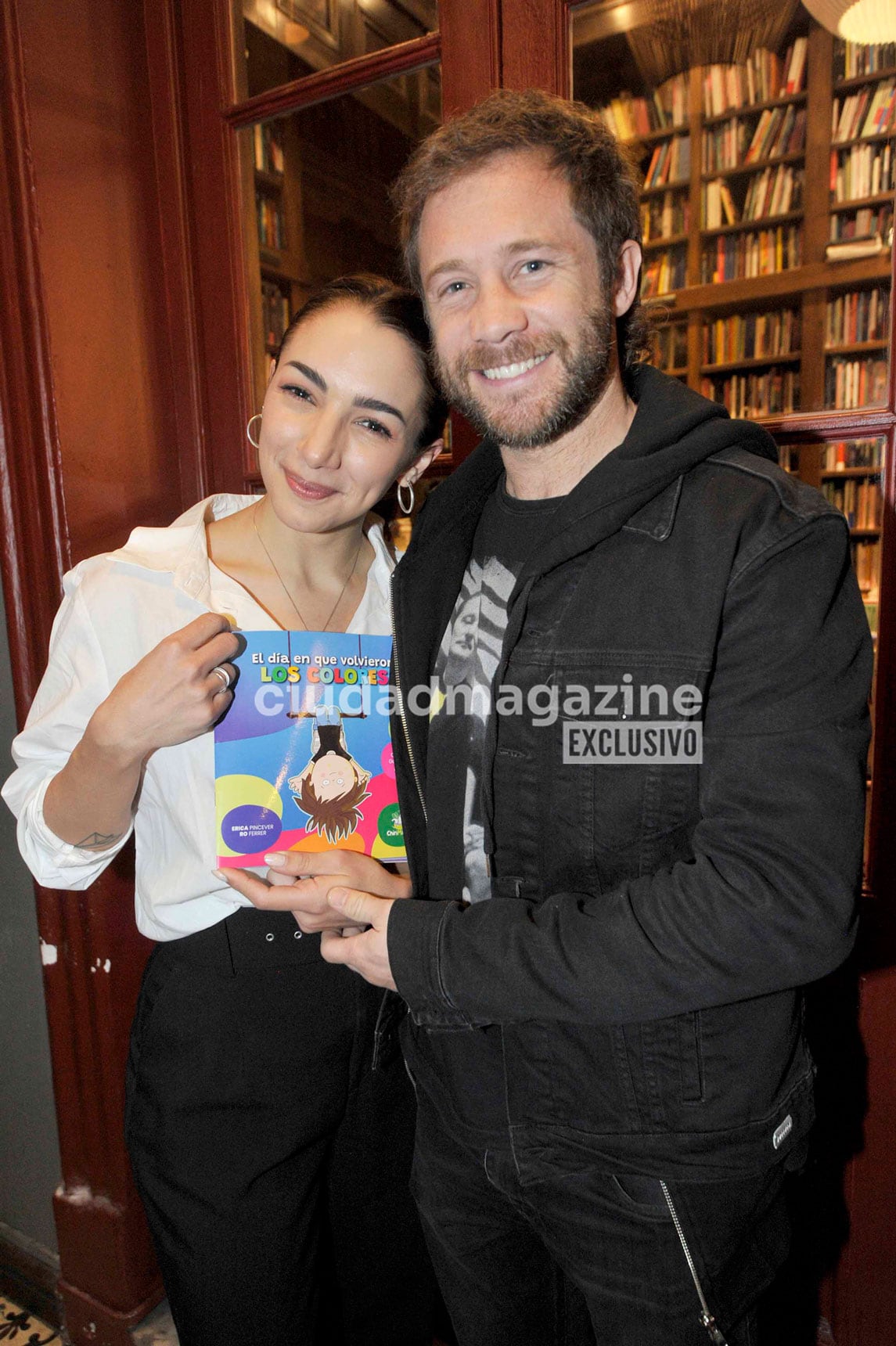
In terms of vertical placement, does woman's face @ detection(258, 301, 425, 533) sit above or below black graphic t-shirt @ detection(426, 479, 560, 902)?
above

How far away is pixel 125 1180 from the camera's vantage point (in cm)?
170

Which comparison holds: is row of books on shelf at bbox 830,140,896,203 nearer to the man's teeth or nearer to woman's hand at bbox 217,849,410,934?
the man's teeth

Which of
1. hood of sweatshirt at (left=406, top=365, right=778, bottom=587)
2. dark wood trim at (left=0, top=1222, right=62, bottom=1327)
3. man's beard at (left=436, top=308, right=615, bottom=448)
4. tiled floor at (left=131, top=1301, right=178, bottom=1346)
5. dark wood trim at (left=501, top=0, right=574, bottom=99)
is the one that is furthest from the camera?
dark wood trim at (left=0, top=1222, right=62, bottom=1327)

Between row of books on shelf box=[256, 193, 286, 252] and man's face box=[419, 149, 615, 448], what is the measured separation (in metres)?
0.72

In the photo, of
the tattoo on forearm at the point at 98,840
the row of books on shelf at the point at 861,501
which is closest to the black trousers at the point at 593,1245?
the tattoo on forearm at the point at 98,840

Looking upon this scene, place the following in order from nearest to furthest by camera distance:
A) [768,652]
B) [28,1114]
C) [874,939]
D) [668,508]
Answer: [768,652] → [668,508] → [874,939] → [28,1114]

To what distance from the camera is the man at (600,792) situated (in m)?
0.82

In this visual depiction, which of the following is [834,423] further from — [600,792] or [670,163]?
[600,792]


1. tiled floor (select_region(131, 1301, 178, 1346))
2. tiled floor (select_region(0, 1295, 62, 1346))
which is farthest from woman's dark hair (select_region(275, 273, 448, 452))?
tiled floor (select_region(0, 1295, 62, 1346))

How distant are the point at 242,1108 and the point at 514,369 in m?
1.12

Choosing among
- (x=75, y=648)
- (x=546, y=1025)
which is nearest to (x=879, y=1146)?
(x=546, y=1025)

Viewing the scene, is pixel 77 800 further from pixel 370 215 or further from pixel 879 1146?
pixel 879 1146

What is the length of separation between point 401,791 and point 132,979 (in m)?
0.91

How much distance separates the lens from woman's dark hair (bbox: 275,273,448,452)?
3.96 feet
